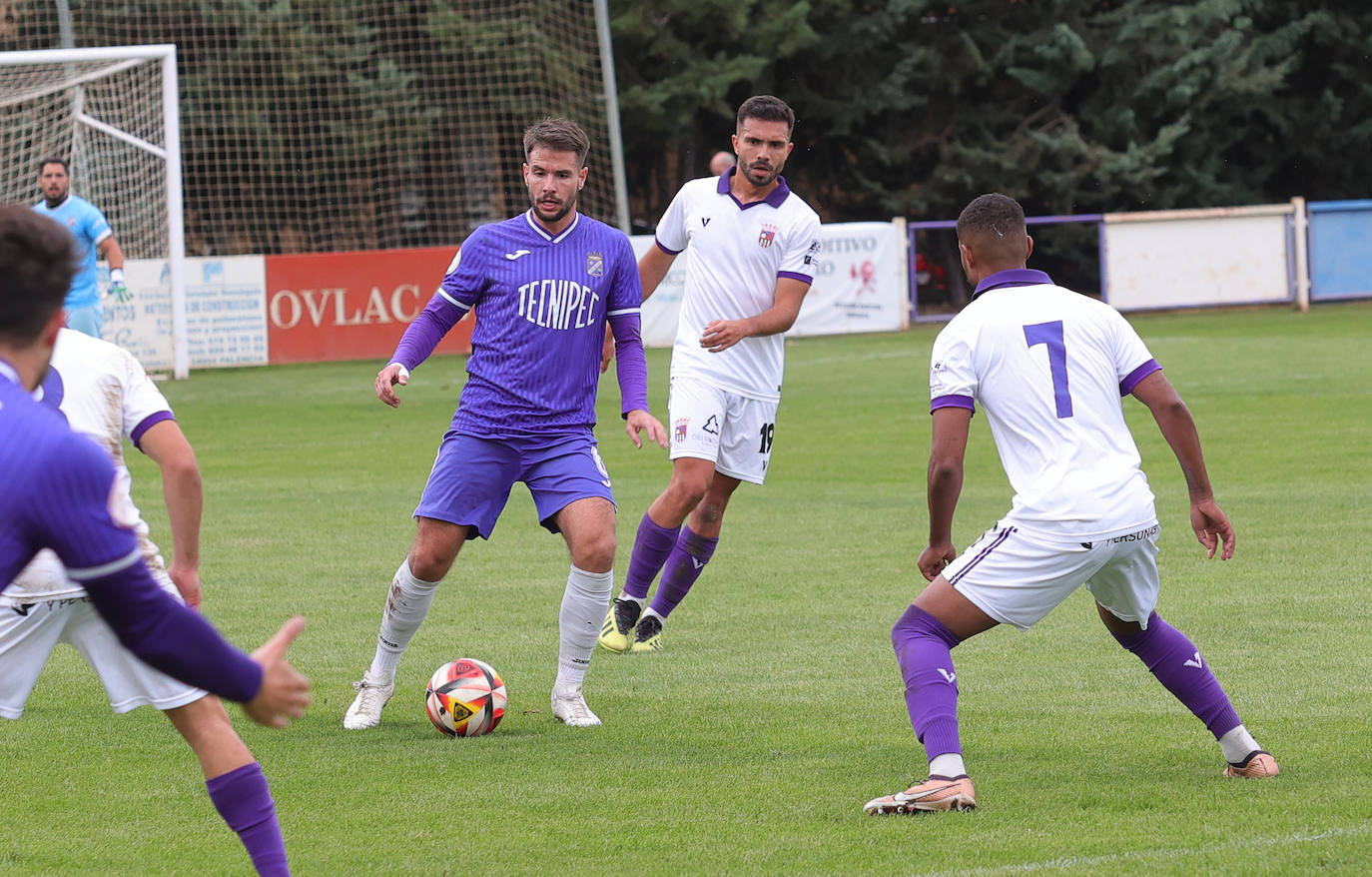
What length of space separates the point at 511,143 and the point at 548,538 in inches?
880

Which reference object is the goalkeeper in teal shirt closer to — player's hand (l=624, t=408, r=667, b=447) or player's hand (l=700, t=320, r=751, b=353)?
player's hand (l=700, t=320, r=751, b=353)

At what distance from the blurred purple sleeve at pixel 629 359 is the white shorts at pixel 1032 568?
1.86 meters

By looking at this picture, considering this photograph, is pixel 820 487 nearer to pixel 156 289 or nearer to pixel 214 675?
pixel 214 675

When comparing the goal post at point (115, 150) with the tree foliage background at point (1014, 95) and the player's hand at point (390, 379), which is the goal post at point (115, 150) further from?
the player's hand at point (390, 379)

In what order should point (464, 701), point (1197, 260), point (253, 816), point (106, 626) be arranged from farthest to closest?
point (1197, 260)
point (464, 701)
point (253, 816)
point (106, 626)

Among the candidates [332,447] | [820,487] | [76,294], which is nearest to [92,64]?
[76,294]

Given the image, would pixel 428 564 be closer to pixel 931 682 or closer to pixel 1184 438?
pixel 931 682

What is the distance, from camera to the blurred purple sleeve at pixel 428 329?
20.2ft

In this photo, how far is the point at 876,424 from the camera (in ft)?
51.8

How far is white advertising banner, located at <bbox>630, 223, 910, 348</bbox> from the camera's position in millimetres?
27828

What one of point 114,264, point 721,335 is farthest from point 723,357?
point 114,264

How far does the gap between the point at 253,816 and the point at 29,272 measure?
63.4 inches

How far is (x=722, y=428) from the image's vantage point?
770 centimetres

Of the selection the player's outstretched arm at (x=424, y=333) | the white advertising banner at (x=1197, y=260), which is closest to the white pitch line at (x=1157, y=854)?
the player's outstretched arm at (x=424, y=333)
